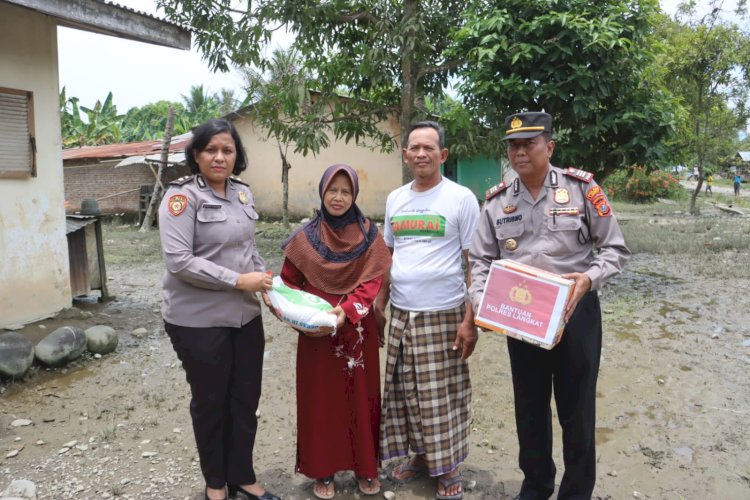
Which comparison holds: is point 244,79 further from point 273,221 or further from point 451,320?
point 451,320

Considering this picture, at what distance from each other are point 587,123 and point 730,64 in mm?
9053

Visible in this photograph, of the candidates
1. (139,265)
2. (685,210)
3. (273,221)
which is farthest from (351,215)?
(685,210)

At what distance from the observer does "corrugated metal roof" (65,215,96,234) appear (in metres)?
5.77

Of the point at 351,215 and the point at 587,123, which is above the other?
the point at 587,123

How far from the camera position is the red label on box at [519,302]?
2.12m

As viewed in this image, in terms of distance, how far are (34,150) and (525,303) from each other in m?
4.80

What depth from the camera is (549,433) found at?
2.59 metres

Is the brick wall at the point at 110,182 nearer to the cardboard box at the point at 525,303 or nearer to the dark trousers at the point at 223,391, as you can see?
the dark trousers at the point at 223,391

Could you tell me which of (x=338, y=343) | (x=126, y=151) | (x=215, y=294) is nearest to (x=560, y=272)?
(x=338, y=343)

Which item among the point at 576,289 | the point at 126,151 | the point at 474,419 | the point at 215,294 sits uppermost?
the point at 126,151

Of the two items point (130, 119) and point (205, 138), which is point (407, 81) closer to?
point (205, 138)

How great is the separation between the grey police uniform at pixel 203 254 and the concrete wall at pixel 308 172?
12104mm

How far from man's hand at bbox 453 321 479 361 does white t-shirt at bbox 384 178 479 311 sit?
5.4 inches

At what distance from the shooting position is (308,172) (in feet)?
52.3
